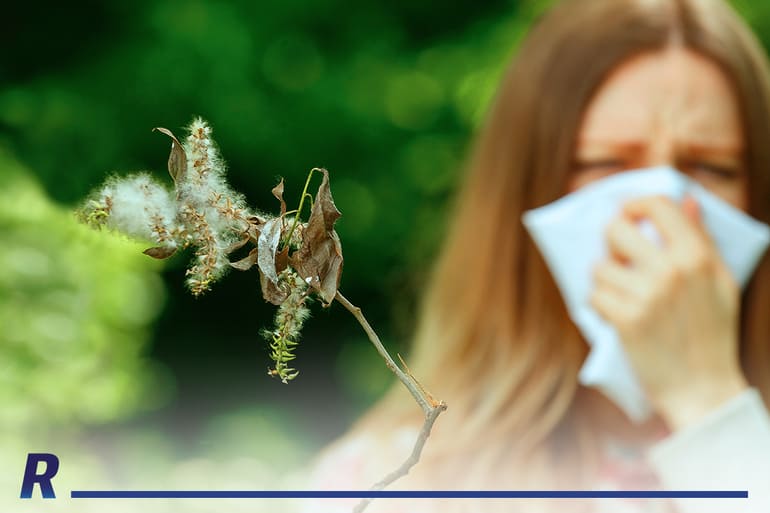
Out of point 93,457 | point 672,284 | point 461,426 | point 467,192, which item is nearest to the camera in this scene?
point 672,284

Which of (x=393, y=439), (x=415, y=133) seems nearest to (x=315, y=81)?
(x=415, y=133)

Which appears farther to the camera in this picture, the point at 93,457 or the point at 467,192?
the point at 93,457

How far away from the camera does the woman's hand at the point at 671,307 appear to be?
1.01 metres

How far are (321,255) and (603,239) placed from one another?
77 centimetres

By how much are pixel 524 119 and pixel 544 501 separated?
499 millimetres

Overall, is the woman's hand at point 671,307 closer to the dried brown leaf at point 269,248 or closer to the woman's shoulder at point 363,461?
the woman's shoulder at point 363,461

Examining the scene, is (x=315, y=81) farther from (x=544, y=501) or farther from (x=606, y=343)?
(x=544, y=501)

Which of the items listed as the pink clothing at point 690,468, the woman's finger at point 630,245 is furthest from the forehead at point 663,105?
the pink clothing at point 690,468

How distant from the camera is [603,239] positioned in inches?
41.3

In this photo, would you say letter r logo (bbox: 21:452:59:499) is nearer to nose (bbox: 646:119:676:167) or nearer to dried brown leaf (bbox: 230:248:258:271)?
dried brown leaf (bbox: 230:248:258:271)

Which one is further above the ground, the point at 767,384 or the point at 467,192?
the point at 467,192

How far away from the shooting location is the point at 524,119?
3.76ft

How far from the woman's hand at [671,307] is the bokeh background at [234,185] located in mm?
439

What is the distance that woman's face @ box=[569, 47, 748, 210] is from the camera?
106cm
